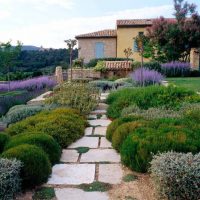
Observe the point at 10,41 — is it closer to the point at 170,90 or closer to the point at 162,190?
the point at 170,90

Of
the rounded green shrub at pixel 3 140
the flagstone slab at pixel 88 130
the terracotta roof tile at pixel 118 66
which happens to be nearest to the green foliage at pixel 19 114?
the flagstone slab at pixel 88 130

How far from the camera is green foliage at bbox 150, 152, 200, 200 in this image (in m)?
3.26

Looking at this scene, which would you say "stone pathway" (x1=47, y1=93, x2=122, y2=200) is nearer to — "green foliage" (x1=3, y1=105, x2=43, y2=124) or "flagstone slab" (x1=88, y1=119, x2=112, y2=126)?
"flagstone slab" (x1=88, y1=119, x2=112, y2=126)

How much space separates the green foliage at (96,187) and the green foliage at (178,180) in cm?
58

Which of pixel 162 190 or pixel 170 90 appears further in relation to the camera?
pixel 170 90

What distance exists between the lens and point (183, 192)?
10.8ft

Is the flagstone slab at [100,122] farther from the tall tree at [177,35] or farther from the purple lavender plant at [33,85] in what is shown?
the tall tree at [177,35]

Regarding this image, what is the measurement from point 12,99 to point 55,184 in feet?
20.4

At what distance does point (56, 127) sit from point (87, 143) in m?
0.51

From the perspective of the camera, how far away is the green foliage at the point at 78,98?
25.1ft

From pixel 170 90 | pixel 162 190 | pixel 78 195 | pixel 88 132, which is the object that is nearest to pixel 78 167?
pixel 78 195

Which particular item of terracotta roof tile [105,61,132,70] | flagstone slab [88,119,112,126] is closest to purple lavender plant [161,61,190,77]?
terracotta roof tile [105,61,132,70]

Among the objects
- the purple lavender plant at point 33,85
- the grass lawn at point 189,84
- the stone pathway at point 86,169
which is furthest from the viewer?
the purple lavender plant at point 33,85

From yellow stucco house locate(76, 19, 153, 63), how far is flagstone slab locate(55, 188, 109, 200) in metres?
25.4
